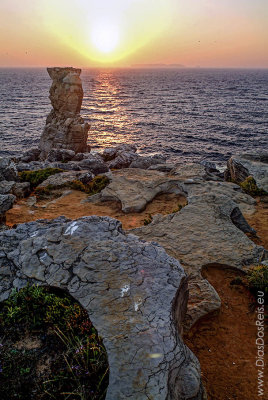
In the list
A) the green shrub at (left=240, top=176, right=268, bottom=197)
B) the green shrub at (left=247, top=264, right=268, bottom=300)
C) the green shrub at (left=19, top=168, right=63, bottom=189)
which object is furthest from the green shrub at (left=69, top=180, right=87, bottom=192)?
the green shrub at (left=247, top=264, right=268, bottom=300)

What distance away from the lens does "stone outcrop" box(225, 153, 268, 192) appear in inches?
672

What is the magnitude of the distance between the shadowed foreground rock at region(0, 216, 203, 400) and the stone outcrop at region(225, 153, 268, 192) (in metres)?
11.8

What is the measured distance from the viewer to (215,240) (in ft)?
31.6

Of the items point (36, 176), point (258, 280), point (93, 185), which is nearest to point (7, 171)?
point (36, 176)

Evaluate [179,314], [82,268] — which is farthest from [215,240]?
[82,268]

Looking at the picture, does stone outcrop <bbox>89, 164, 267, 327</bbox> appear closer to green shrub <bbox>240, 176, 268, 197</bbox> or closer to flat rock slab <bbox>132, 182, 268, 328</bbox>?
flat rock slab <bbox>132, 182, 268, 328</bbox>

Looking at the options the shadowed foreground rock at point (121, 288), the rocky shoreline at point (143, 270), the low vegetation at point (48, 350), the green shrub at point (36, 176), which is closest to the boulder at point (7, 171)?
the green shrub at point (36, 176)

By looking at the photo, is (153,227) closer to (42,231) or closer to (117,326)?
(42,231)

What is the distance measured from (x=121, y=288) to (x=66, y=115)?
29.2 m

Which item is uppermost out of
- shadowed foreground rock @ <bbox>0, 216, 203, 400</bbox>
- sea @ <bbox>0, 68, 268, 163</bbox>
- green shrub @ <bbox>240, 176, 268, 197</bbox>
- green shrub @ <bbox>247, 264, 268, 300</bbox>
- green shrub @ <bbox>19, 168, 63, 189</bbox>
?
shadowed foreground rock @ <bbox>0, 216, 203, 400</bbox>

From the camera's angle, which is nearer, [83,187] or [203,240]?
[203,240]

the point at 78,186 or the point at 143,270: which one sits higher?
the point at 143,270

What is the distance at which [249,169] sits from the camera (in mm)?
18312

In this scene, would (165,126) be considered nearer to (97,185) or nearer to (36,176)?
(36,176)
